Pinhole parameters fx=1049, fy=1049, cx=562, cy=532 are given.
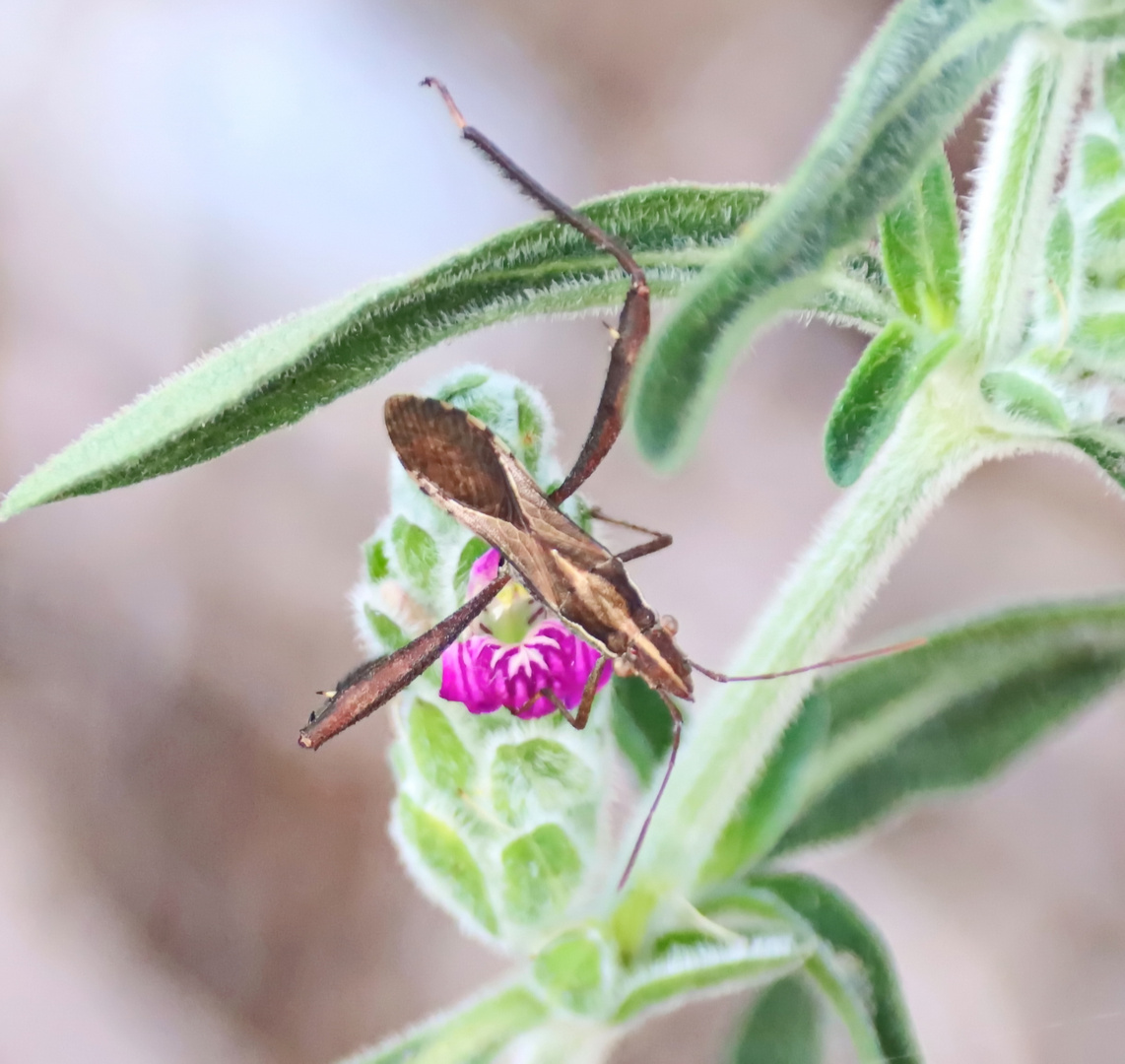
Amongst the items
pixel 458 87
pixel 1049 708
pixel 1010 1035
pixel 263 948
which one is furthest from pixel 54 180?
pixel 1010 1035

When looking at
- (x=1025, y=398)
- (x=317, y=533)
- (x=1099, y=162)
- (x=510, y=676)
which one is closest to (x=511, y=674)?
(x=510, y=676)

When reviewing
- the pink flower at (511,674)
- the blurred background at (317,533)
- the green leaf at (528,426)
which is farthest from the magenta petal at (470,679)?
the blurred background at (317,533)

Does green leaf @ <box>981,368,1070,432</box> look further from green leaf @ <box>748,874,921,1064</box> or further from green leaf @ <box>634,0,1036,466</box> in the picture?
green leaf @ <box>748,874,921,1064</box>

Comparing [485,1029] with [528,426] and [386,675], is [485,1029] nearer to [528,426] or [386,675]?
[386,675]

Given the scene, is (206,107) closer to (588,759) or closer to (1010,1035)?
(588,759)

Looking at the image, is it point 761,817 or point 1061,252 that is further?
point 761,817

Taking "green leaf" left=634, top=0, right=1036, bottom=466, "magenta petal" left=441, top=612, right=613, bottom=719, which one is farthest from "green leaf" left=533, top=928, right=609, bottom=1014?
"green leaf" left=634, top=0, right=1036, bottom=466

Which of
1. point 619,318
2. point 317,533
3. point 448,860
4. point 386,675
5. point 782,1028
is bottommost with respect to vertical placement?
point 782,1028
